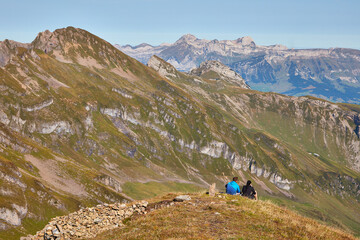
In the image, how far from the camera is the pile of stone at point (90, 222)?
1225 inches

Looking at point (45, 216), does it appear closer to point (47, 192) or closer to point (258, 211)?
point (47, 192)

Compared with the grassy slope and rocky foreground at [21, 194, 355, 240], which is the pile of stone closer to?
rocky foreground at [21, 194, 355, 240]

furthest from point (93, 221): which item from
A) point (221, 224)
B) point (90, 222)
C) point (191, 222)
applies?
point (221, 224)

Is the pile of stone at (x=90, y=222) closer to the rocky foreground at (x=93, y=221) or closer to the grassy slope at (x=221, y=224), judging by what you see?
the rocky foreground at (x=93, y=221)

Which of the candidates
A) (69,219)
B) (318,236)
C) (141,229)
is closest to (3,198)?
(69,219)

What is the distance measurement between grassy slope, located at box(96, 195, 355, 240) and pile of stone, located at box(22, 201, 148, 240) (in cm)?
189

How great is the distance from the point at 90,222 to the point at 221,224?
49.3 ft

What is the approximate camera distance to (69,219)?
111ft

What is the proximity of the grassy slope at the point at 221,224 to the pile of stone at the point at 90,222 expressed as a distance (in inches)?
74.3

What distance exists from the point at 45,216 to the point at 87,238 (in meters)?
169

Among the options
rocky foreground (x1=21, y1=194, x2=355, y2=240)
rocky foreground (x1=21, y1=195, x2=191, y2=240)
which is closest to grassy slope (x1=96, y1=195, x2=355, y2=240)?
rocky foreground (x1=21, y1=194, x2=355, y2=240)

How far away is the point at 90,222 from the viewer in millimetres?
32000

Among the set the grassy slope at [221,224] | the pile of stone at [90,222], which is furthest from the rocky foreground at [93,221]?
the grassy slope at [221,224]

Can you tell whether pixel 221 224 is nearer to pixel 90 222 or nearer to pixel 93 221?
pixel 93 221
